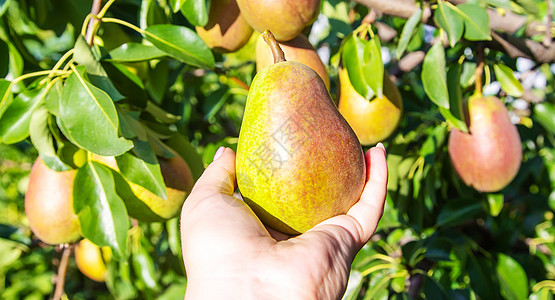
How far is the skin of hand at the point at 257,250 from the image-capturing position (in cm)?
65

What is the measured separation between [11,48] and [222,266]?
0.80m

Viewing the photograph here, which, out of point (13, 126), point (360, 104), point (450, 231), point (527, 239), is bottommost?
point (527, 239)

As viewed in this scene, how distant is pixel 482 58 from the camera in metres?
1.26

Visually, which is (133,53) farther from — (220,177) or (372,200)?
(372,200)

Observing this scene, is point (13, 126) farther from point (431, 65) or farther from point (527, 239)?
point (527, 239)

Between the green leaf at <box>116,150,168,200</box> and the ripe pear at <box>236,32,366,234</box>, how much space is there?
0.23 m

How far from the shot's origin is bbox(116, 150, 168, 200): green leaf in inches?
36.8

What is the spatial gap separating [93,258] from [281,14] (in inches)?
48.5

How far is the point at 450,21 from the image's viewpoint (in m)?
1.04

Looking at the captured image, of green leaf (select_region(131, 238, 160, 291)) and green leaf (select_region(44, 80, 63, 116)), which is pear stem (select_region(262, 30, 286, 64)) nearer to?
green leaf (select_region(44, 80, 63, 116))

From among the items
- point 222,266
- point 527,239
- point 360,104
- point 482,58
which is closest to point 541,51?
point 482,58

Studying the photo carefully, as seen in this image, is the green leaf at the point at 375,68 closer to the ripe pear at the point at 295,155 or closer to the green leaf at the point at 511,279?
the ripe pear at the point at 295,155

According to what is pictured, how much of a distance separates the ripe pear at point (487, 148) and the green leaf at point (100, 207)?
3.08ft

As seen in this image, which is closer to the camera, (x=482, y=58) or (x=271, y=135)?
(x=271, y=135)
